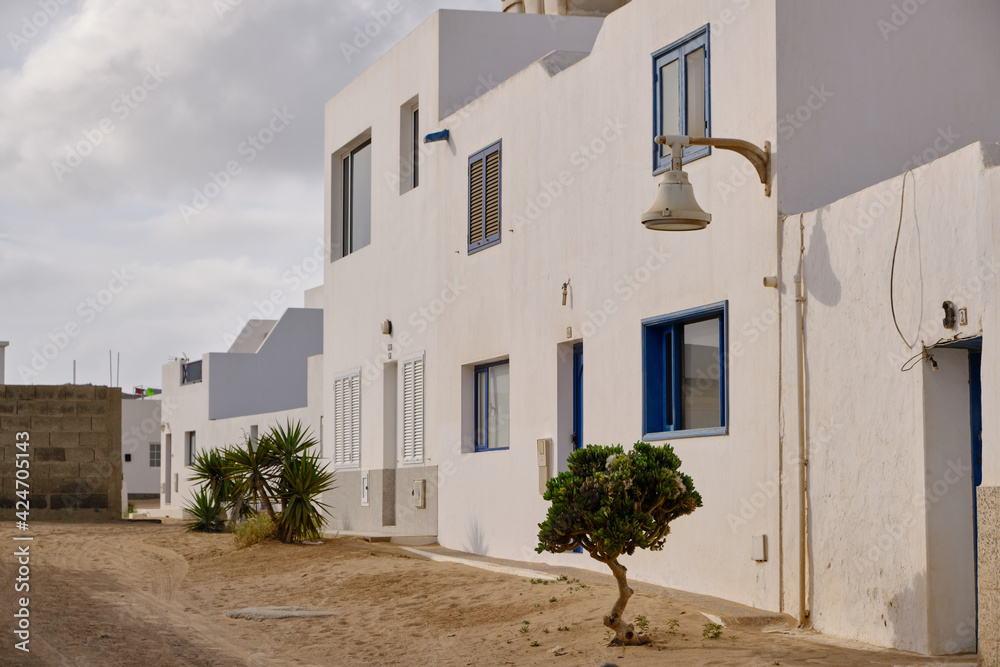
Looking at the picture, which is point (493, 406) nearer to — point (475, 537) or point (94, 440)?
point (475, 537)

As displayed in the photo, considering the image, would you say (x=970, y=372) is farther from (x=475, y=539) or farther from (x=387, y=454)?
(x=387, y=454)

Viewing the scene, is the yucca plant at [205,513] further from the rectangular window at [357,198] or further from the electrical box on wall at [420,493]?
the rectangular window at [357,198]

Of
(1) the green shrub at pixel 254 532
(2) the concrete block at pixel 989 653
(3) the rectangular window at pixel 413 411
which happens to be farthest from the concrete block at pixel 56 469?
(2) the concrete block at pixel 989 653

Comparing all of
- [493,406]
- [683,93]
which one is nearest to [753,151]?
[683,93]

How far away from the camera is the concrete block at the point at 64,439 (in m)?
19.7

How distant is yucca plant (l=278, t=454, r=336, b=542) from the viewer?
1612 cm

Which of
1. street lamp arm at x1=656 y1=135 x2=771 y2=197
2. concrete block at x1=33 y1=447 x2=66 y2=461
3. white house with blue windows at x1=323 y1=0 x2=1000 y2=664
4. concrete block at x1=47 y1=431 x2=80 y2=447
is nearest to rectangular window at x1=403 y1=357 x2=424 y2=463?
white house with blue windows at x1=323 y1=0 x2=1000 y2=664

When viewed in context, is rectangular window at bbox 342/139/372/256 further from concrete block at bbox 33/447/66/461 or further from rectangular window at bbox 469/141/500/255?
concrete block at bbox 33/447/66/461

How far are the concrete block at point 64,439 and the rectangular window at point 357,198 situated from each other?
5382 millimetres

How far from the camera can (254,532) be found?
16.0m

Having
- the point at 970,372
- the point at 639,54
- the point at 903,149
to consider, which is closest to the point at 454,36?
the point at 639,54

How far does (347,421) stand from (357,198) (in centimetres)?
380

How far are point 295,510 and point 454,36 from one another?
6823 millimetres

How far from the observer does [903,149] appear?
10523mm
